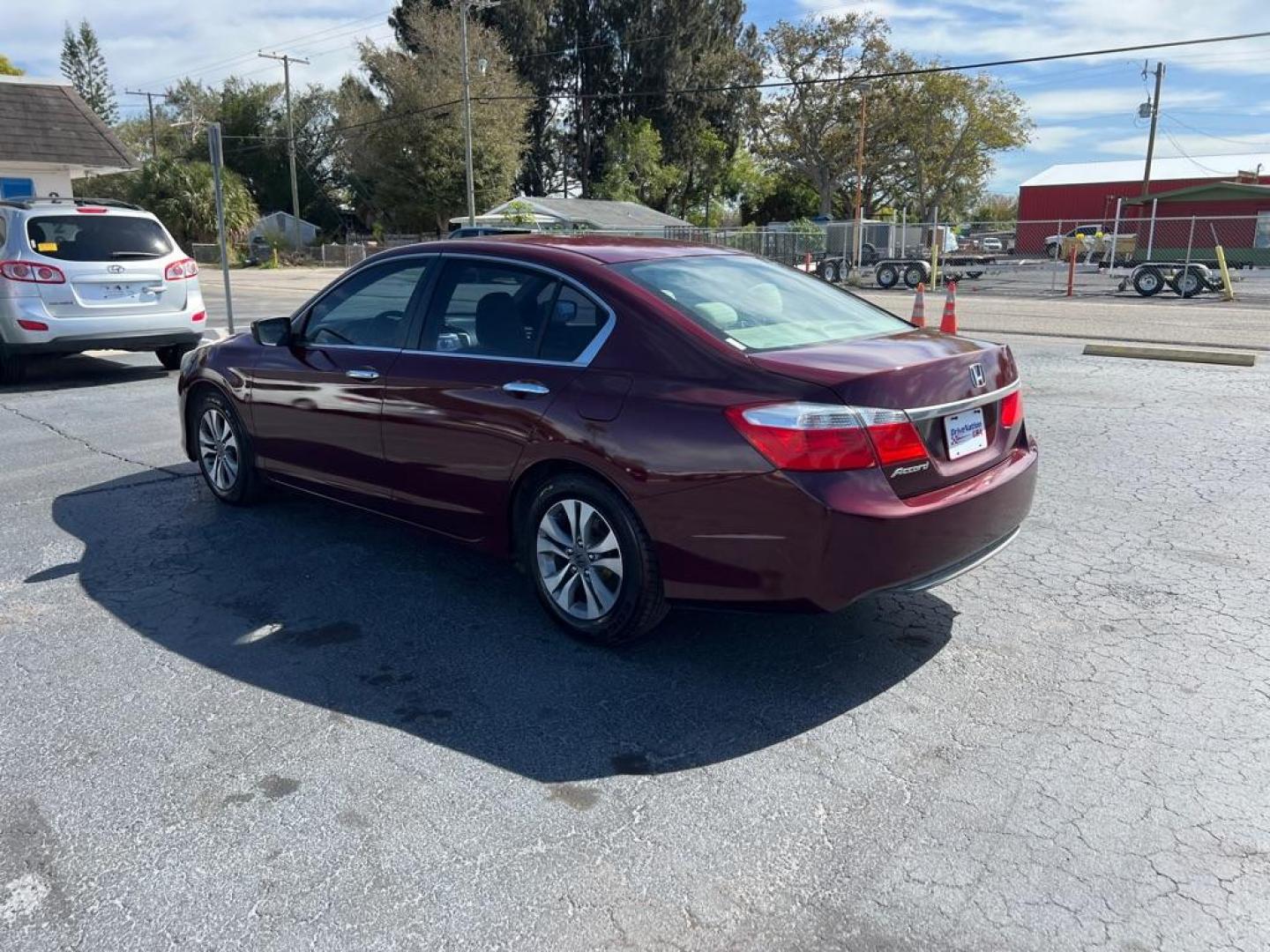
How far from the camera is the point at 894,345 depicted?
13.0 ft

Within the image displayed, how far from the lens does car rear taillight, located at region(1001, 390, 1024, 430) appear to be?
408 cm

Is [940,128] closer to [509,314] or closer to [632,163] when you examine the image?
[632,163]

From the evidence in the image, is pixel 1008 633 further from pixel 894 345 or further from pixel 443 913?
pixel 443 913

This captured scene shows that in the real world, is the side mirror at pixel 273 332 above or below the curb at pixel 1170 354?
above

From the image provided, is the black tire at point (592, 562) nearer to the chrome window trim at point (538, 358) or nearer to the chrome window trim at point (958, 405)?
the chrome window trim at point (538, 358)

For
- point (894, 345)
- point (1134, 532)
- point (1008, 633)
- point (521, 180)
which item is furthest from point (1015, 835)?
point (521, 180)

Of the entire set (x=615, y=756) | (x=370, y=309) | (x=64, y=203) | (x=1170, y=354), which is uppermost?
(x=64, y=203)

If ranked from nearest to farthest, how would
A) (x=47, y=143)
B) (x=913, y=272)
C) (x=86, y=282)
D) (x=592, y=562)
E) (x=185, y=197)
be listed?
(x=592, y=562)
(x=86, y=282)
(x=47, y=143)
(x=913, y=272)
(x=185, y=197)

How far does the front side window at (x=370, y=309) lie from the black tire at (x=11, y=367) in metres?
6.64

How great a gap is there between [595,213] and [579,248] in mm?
46150

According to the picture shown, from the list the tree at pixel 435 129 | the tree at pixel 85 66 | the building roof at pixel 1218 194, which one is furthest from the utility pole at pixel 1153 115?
the tree at pixel 85 66

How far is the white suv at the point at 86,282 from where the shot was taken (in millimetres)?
9781

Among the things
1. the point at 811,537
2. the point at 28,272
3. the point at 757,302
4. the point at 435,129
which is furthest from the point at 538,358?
the point at 435,129

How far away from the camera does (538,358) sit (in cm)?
413
